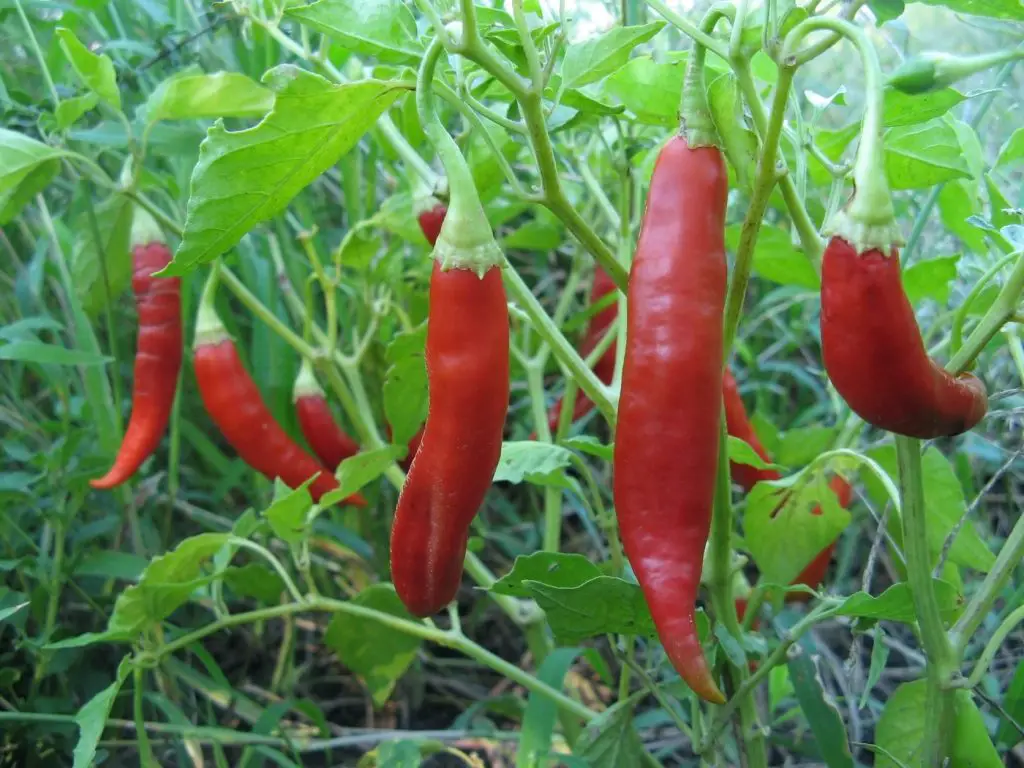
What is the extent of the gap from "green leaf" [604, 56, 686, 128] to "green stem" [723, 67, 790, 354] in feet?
Answer: 0.50

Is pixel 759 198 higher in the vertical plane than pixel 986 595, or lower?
higher

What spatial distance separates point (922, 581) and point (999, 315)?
0.18 meters

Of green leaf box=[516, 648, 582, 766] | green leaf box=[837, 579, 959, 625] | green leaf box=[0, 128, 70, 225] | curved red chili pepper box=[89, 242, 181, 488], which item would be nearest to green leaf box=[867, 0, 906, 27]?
green leaf box=[837, 579, 959, 625]

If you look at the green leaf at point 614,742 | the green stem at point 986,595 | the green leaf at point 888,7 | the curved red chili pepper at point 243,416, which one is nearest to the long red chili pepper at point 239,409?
the curved red chili pepper at point 243,416

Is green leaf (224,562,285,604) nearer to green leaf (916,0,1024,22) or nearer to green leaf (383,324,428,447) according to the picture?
green leaf (383,324,428,447)

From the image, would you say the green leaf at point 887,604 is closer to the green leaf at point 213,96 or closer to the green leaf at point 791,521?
the green leaf at point 791,521

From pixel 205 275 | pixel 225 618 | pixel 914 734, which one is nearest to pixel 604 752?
pixel 914 734

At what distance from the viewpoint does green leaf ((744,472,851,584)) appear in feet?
2.56

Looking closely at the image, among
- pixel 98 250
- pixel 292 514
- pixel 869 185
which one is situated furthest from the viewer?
pixel 98 250

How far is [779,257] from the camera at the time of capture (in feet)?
3.03

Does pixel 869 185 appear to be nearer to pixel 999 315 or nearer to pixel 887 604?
pixel 999 315

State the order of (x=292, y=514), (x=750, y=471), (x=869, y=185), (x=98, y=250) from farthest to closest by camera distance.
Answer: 1. (x=98, y=250)
2. (x=750, y=471)
3. (x=292, y=514)
4. (x=869, y=185)

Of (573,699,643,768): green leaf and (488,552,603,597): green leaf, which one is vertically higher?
(488,552,603,597): green leaf

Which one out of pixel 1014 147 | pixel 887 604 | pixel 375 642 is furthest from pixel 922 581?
pixel 375 642
